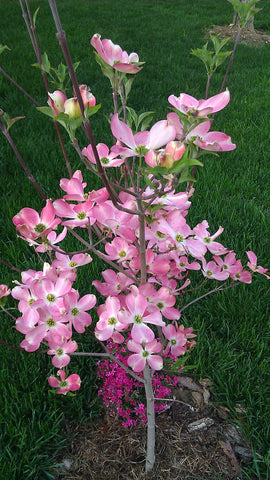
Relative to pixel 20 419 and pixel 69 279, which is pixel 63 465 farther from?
pixel 69 279

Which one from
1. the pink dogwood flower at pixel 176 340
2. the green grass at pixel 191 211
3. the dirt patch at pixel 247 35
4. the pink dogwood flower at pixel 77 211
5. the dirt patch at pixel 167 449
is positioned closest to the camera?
the pink dogwood flower at pixel 77 211

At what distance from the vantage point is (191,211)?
2.50m

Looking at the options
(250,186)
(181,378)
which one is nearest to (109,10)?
(250,186)

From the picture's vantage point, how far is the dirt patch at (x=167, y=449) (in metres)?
1.34

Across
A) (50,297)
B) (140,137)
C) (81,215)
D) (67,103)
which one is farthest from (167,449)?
(67,103)

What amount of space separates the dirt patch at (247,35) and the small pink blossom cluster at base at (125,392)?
20.1 feet

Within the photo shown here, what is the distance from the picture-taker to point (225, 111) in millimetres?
3910

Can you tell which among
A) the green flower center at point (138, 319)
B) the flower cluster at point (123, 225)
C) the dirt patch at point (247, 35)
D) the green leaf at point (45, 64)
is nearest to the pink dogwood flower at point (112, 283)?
the flower cluster at point (123, 225)

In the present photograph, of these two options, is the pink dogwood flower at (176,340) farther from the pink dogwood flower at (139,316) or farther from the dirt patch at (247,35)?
the dirt patch at (247,35)

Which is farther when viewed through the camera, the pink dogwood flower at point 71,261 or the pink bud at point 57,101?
the pink dogwood flower at point 71,261

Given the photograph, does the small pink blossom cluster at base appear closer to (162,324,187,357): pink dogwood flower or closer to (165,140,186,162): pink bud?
(162,324,187,357): pink dogwood flower

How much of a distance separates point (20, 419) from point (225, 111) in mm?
3364

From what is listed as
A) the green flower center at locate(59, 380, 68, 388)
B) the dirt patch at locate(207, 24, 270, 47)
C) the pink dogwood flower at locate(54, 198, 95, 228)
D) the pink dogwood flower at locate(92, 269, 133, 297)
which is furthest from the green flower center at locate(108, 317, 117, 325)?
the dirt patch at locate(207, 24, 270, 47)

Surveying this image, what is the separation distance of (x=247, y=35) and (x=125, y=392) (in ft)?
22.2
